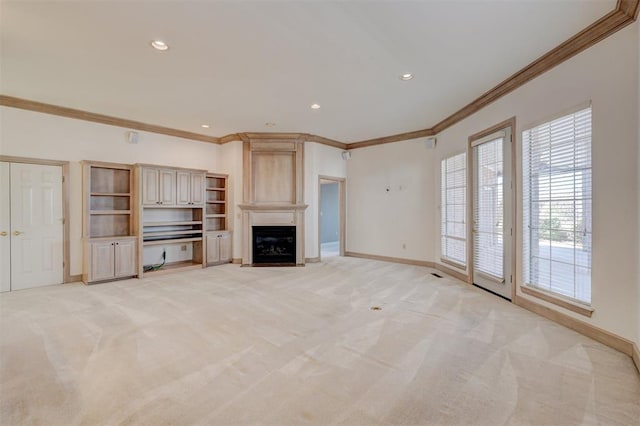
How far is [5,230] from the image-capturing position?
14.2 ft

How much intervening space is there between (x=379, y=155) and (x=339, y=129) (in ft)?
4.50

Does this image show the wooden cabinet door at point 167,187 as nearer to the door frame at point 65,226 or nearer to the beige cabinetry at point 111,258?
the beige cabinetry at point 111,258

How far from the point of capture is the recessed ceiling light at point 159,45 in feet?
9.46

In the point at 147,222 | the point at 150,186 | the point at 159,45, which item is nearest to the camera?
the point at 159,45

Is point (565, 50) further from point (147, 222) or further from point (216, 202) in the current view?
point (147, 222)

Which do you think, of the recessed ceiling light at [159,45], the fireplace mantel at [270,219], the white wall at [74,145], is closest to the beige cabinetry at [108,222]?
the white wall at [74,145]

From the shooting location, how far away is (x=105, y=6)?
238 centimetres

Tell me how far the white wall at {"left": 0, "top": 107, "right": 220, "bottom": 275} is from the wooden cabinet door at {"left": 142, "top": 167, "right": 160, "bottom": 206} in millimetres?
415

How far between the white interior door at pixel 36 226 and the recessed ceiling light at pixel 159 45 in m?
3.32

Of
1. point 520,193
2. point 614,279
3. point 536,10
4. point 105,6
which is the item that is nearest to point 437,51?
point 536,10

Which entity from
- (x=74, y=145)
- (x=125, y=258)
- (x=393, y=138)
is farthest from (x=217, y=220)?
(x=393, y=138)

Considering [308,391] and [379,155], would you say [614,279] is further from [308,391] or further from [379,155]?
[379,155]

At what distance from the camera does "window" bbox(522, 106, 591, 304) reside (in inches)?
113

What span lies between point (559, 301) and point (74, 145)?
7.30 metres
